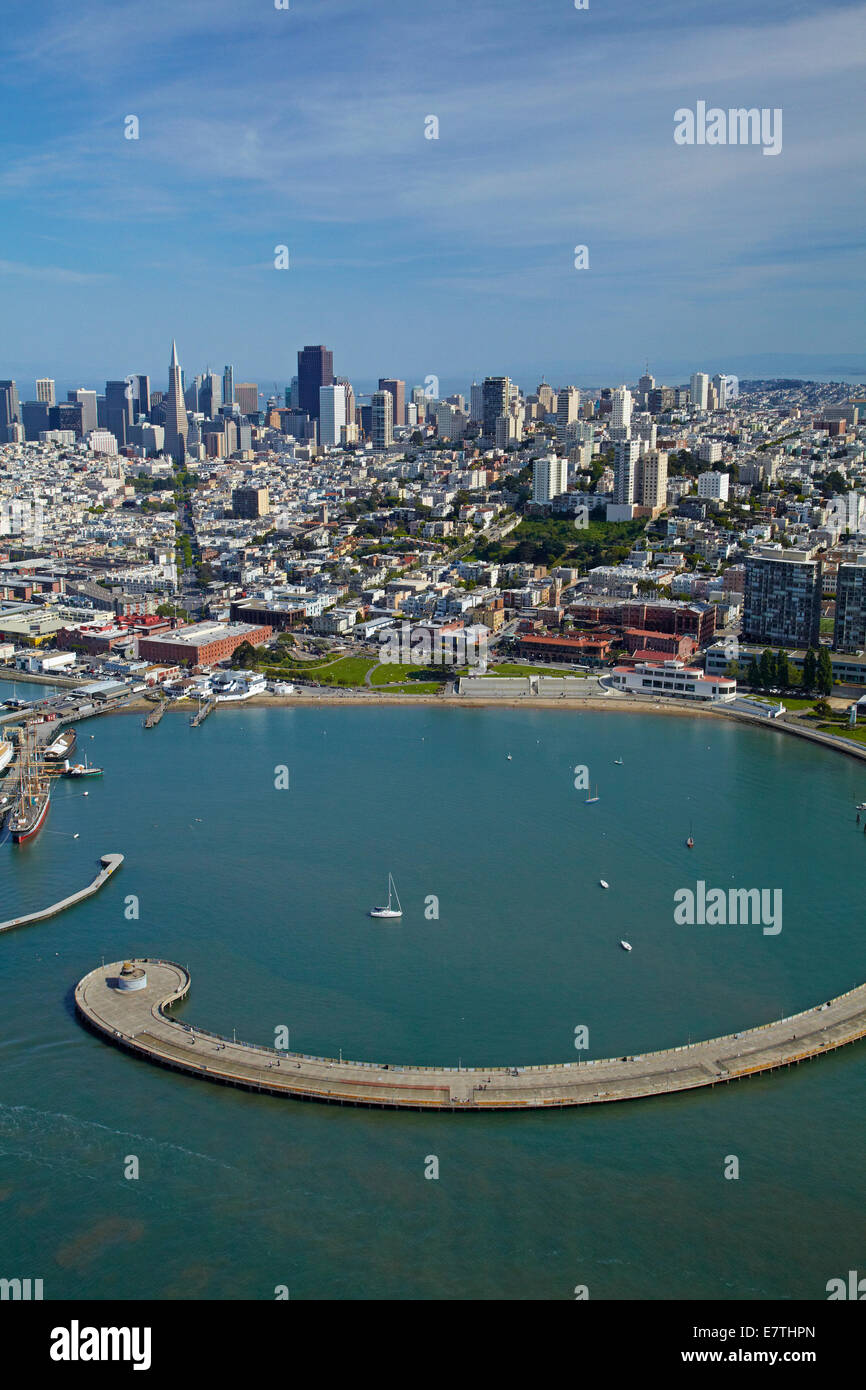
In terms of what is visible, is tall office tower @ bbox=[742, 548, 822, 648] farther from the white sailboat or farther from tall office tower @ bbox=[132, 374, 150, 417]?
tall office tower @ bbox=[132, 374, 150, 417]

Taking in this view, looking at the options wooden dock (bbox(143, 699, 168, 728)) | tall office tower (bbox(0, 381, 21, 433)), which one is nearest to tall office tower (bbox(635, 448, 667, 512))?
wooden dock (bbox(143, 699, 168, 728))

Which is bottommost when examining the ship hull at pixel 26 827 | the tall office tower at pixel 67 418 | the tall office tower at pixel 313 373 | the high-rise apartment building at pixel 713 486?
the ship hull at pixel 26 827

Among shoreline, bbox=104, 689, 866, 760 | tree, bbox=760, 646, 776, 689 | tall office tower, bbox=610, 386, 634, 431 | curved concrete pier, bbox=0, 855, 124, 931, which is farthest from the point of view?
tall office tower, bbox=610, 386, 634, 431

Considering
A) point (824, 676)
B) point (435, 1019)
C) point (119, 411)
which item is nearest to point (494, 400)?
point (119, 411)

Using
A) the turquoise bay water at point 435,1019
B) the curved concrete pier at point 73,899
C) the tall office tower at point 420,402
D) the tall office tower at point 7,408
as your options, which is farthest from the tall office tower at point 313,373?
the curved concrete pier at point 73,899

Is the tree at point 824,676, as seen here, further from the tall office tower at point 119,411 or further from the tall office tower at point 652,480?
the tall office tower at point 119,411

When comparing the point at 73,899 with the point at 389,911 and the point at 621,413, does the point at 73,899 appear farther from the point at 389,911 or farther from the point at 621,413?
the point at 621,413
